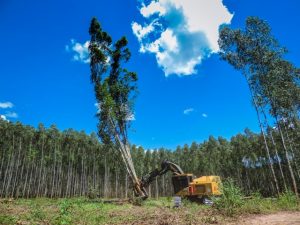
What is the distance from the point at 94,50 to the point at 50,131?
2952cm

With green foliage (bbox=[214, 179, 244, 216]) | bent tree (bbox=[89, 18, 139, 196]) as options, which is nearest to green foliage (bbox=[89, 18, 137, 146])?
bent tree (bbox=[89, 18, 139, 196])

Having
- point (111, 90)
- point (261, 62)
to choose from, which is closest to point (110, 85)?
point (111, 90)

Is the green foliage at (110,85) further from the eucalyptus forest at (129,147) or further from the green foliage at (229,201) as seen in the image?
the green foliage at (229,201)

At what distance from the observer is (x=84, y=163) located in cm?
5475

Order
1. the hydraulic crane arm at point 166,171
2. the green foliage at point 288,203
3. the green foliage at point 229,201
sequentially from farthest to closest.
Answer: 1. the hydraulic crane arm at point 166,171
2. the green foliage at point 288,203
3. the green foliage at point 229,201

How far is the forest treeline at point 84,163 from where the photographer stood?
151 ft

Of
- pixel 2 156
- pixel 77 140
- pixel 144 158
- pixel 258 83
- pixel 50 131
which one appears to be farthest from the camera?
pixel 144 158

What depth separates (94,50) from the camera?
24328 mm

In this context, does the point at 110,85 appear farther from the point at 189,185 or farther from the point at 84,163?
the point at 84,163

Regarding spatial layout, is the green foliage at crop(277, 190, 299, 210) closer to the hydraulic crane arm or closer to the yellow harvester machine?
the yellow harvester machine

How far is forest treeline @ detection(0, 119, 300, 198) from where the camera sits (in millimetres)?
45969

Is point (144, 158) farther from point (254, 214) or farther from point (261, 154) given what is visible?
point (254, 214)

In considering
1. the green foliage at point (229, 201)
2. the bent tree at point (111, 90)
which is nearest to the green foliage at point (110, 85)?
the bent tree at point (111, 90)

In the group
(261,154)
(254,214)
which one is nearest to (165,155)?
(261,154)
